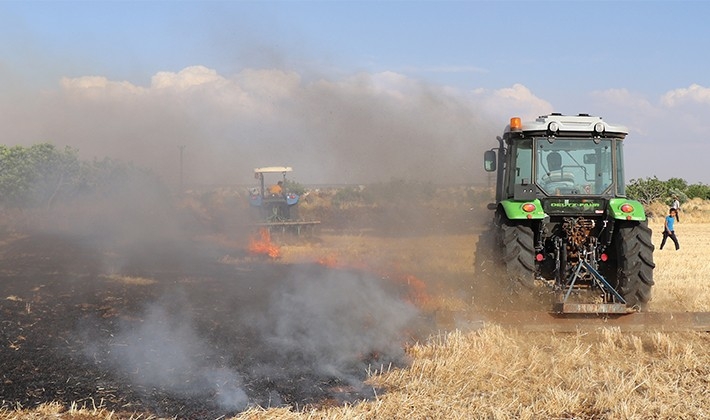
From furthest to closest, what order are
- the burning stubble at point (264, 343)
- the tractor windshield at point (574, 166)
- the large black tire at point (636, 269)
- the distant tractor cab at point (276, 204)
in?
the distant tractor cab at point (276, 204) < the tractor windshield at point (574, 166) < the large black tire at point (636, 269) < the burning stubble at point (264, 343)

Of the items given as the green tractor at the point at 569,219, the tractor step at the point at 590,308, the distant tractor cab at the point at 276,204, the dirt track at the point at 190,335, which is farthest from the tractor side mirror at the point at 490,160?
the distant tractor cab at the point at 276,204

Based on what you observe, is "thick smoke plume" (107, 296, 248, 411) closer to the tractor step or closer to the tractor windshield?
the tractor step

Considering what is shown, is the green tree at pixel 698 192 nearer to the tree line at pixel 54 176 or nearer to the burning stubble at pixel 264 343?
the tree line at pixel 54 176

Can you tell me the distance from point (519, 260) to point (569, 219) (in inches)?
38.6

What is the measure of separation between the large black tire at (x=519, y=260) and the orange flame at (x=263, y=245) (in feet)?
32.8

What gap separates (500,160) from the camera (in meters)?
11.0

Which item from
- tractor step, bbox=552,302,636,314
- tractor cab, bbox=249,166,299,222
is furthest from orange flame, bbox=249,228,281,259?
tractor step, bbox=552,302,636,314

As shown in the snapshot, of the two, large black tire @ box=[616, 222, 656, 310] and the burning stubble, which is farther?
large black tire @ box=[616, 222, 656, 310]

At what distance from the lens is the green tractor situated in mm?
9367

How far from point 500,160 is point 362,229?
58.4ft

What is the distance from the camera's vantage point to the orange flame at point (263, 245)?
1935 centimetres

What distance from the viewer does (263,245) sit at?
20.9 metres

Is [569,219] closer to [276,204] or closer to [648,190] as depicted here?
[276,204]

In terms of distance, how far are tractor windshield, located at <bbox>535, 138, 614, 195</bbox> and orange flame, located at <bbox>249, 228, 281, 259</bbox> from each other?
9.75m
